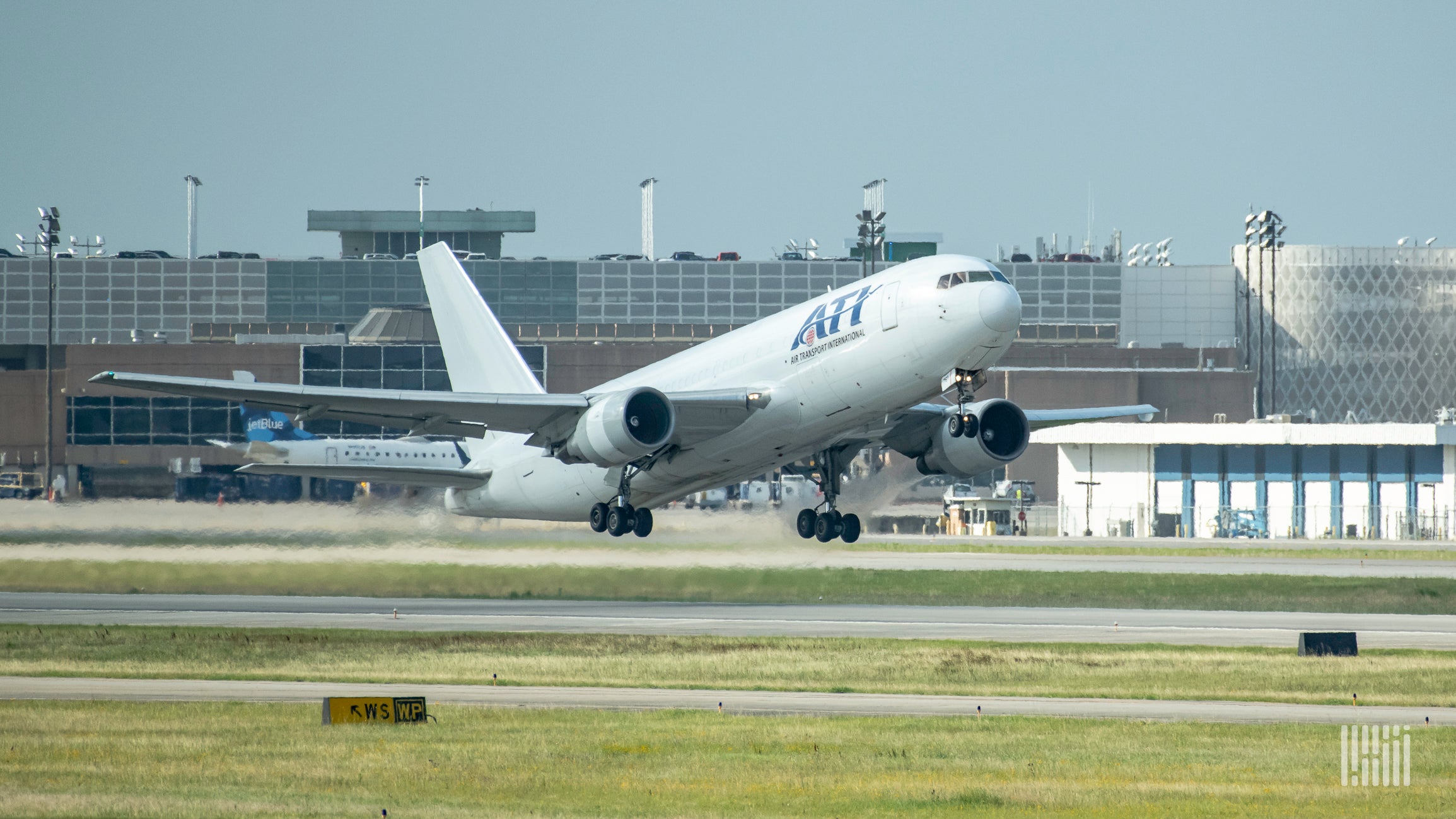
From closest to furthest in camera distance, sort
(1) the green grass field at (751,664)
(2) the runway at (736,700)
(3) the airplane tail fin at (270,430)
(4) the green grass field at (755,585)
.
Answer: (2) the runway at (736,700), (1) the green grass field at (751,664), (4) the green grass field at (755,585), (3) the airplane tail fin at (270,430)

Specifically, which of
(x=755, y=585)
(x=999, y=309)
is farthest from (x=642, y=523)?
(x=999, y=309)

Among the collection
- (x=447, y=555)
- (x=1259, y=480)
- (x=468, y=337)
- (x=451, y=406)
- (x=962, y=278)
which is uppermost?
(x=962, y=278)

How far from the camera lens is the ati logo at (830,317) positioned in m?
37.6

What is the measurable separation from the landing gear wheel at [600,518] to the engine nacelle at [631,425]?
4.96 metres

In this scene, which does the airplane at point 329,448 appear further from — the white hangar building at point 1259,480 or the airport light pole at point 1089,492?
the airport light pole at point 1089,492

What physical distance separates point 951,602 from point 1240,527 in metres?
43.6

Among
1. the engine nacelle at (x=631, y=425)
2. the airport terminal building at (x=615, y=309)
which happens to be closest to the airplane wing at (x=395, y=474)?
the engine nacelle at (x=631, y=425)

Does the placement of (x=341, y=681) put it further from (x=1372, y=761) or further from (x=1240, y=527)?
(x=1240, y=527)

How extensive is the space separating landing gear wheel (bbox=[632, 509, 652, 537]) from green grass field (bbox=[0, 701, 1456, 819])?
1464 cm

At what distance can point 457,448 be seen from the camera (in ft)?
184

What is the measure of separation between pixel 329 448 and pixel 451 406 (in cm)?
3460

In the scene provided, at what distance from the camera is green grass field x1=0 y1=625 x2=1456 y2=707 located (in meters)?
33.8

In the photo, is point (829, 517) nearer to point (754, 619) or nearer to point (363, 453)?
point (754, 619)

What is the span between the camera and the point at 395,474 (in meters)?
48.4
